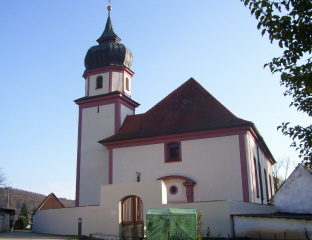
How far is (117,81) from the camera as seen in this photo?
27.8m

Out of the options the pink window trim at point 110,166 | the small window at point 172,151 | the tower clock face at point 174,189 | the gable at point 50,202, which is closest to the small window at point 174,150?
the small window at point 172,151

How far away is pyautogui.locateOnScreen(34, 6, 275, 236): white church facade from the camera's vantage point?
17.8 meters

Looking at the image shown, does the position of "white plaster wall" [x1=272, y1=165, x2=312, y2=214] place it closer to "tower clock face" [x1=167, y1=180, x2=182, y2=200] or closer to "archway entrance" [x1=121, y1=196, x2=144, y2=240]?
"tower clock face" [x1=167, y1=180, x2=182, y2=200]

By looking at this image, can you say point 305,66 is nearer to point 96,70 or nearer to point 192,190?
point 192,190

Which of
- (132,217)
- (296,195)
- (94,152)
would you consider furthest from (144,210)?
(296,195)

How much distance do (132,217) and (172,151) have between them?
649cm

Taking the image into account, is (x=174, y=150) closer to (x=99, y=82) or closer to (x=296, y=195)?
(x=296, y=195)

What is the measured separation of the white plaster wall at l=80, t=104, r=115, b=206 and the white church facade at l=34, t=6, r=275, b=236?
0.07 meters

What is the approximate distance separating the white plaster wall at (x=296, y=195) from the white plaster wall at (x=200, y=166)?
3.94m

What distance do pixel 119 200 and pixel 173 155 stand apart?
6.30 m

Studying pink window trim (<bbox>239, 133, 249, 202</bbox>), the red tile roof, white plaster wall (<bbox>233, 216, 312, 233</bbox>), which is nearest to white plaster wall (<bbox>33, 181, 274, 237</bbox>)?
white plaster wall (<bbox>233, 216, 312, 233</bbox>)

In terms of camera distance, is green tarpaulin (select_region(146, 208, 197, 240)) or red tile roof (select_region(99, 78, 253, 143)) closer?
green tarpaulin (select_region(146, 208, 197, 240))

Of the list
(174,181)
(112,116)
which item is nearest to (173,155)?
(174,181)

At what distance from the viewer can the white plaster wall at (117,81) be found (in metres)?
27.7
